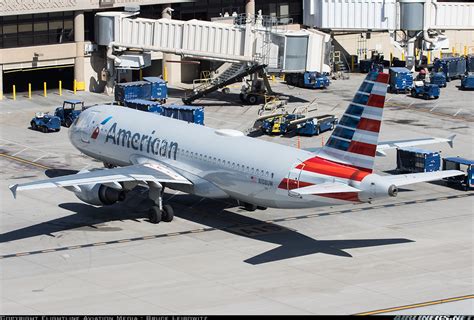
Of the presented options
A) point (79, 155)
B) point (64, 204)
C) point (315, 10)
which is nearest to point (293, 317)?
point (64, 204)

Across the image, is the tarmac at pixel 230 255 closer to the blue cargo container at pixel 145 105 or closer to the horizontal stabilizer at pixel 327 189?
the horizontal stabilizer at pixel 327 189

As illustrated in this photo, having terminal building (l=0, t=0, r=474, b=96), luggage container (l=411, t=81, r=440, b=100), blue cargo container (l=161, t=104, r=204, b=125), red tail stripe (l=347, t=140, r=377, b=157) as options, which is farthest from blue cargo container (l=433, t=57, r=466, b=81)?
red tail stripe (l=347, t=140, r=377, b=157)

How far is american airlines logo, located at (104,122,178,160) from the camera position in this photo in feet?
233

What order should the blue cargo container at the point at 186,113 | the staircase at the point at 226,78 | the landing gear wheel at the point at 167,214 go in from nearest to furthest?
the landing gear wheel at the point at 167,214 < the blue cargo container at the point at 186,113 < the staircase at the point at 226,78

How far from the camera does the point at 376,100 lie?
6081cm

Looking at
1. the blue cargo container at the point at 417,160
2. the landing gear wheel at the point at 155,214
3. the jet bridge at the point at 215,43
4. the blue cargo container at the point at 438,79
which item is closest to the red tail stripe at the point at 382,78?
the landing gear wheel at the point at 155,214

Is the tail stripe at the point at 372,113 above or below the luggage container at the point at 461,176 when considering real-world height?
above

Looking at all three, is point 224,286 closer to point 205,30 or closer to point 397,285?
point 397,285

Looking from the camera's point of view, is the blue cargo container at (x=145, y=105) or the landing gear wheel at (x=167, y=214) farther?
the blue cargo container at (x=145, y=105)

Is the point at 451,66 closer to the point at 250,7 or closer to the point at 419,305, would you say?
the point at 250,7

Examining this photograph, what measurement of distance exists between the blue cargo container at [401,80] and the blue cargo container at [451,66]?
28.5 feet

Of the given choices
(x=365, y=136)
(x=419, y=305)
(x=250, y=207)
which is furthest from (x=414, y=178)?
(x=250, y=207)

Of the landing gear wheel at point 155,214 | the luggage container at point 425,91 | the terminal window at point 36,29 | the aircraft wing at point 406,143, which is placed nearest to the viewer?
the landing gear wheel at point 155,214

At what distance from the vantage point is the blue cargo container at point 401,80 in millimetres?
115062
